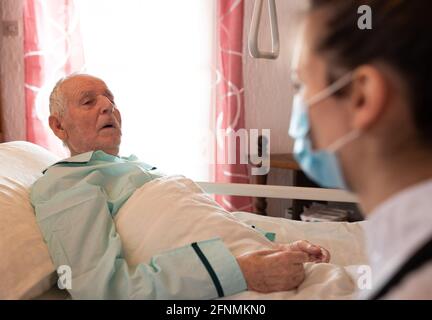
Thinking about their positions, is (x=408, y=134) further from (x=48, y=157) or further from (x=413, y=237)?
(x=48, y=157)

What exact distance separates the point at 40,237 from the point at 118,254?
0.21 meters

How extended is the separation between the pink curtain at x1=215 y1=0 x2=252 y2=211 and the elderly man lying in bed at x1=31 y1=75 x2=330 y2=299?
4.46ft

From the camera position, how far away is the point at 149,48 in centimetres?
273

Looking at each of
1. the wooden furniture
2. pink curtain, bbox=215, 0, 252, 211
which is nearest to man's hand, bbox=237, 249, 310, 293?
the wooden furniture

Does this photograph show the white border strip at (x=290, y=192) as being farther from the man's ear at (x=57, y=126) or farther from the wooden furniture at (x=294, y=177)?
the wooden furniture at (x=294, y=177)

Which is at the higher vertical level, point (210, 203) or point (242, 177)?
point (210, 203)

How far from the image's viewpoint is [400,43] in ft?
1.53

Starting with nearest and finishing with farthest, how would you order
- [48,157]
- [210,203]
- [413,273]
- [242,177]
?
[413,273]
[210,203]
[48,157]
[242,177]

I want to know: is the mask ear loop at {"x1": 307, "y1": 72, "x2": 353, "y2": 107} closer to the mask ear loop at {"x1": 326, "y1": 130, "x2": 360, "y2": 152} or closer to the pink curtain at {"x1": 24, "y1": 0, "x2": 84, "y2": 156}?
A: the mask ear loop at {"x1": 326, "y1": 130, "x2": 360, "y2": 152}

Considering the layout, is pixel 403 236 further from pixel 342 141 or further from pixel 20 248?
pixel 20 248

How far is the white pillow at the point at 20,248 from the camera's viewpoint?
3.42ft

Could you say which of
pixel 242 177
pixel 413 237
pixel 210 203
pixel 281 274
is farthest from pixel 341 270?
pixel 242 177

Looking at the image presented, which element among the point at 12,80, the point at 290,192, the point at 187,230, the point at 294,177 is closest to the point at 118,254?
the point at 187,230
